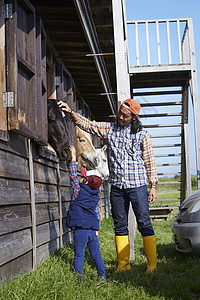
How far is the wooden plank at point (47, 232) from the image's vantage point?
4656mm

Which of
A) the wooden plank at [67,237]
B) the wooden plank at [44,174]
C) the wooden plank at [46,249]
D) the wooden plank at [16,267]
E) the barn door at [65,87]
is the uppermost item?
the barn door at [65,87]

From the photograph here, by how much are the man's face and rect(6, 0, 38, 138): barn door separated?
3.08ft

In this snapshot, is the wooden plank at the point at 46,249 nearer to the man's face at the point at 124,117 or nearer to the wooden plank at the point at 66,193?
the wooden plank at the point at 66,193

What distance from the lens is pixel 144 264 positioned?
5023mm

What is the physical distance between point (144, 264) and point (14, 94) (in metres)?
2.61

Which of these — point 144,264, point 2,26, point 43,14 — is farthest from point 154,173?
point 43,14

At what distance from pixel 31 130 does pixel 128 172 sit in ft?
3.89

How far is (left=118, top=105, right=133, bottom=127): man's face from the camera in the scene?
15.3ft

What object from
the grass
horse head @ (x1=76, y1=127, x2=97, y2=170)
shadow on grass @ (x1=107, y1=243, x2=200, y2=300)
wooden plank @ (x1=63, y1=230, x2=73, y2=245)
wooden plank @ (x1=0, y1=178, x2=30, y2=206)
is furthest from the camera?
horse head @ (x1=76, y1=127, x2=97, y2=170)

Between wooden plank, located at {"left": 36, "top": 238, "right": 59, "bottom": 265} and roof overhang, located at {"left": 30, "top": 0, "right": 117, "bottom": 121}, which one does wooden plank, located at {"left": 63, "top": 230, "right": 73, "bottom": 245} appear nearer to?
wooden plank, located at {"left": 36, "top": 238, "right": 59, "bottom": 265}

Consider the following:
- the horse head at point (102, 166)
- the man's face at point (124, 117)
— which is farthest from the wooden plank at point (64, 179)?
the horse head at point (102, 166)

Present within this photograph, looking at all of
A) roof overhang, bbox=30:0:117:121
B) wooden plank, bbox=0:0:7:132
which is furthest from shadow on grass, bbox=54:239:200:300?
roof overhang, bbox=30:0:117:121

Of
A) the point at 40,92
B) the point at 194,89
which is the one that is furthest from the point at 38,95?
the point at 194,89

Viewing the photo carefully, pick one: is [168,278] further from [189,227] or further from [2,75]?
[2,75]
